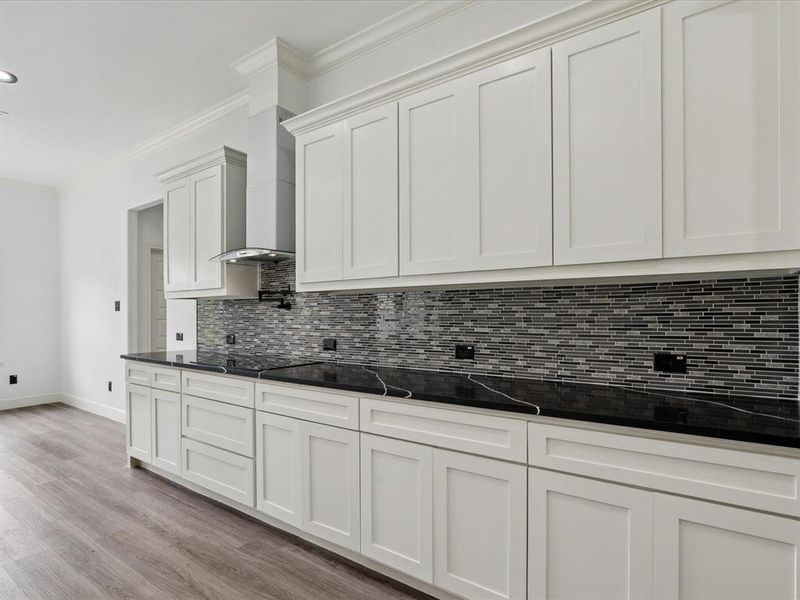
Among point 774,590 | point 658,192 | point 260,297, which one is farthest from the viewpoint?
point 260,297

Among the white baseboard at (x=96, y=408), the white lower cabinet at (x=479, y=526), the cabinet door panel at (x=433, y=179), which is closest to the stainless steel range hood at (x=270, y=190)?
the cabinet door panel at (x=433, y=179)

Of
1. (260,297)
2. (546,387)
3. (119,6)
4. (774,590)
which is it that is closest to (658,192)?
(546,387)

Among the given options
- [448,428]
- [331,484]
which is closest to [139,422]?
[331,484]

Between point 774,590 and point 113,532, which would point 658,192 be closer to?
point 774,590

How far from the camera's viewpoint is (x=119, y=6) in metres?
2.43

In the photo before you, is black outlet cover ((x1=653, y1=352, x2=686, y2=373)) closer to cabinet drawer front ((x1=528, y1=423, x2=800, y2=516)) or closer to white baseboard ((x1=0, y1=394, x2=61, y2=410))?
cabinet drawer front ((x1=528, y1=423, x2=800, y2=516))

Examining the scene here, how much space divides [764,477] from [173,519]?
9.42ft

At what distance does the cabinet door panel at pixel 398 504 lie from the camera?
1812 millimetres

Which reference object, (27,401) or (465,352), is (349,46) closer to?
(465,352)

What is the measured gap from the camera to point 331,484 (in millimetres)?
2115

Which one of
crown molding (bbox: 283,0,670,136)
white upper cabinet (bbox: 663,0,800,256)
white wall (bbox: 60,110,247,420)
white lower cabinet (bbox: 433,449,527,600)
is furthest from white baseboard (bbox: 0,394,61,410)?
white upper cabinet (bbox: 663,0,800,256)

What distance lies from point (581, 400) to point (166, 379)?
2702mm

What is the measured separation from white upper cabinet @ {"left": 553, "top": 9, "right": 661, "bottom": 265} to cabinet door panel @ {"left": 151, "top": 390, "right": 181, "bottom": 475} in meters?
2.66

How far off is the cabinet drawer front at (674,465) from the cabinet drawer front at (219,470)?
1.70m
